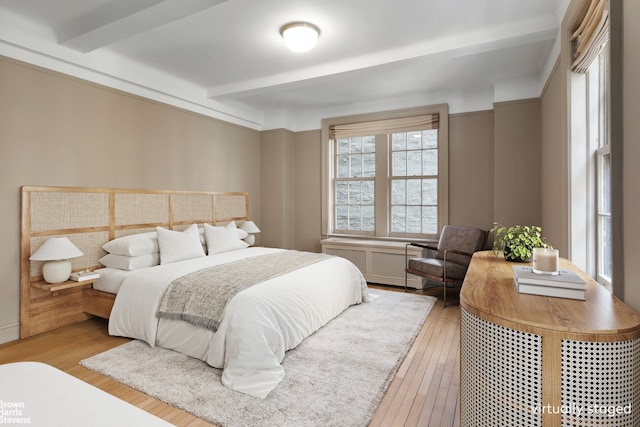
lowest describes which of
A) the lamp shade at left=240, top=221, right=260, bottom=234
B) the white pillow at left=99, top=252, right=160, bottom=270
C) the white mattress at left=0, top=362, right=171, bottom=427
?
the white mattress at left=0, top=362, right=171, bottom=427

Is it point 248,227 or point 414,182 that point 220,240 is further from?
point 414,182

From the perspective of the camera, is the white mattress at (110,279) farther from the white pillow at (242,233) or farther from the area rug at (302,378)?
the white pillow at (242,233)

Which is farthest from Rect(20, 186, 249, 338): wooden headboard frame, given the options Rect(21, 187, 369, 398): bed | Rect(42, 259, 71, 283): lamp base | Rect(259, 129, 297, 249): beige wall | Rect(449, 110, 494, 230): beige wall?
Rect(449, 110, 494, 230): beige wall

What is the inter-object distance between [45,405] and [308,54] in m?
3.51

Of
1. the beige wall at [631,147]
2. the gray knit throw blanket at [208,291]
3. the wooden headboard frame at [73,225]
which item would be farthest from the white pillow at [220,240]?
the beige wall at [631,147]

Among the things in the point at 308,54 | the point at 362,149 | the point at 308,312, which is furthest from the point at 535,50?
the point at 308,312

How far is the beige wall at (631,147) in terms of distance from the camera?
4.21 feet

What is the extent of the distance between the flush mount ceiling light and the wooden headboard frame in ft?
7.92

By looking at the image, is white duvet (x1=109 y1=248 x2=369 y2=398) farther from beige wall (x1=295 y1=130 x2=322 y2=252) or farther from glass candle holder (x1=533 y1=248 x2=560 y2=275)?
beige wall (x1=295 y1=130 x2=322 y2=252)

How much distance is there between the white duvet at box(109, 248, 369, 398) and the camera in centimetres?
223

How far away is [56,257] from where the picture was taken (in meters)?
2.86

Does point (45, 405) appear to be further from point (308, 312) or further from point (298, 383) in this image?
point (308, 312)

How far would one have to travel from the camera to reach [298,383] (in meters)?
2.23

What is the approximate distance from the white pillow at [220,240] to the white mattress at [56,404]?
3.08 m
